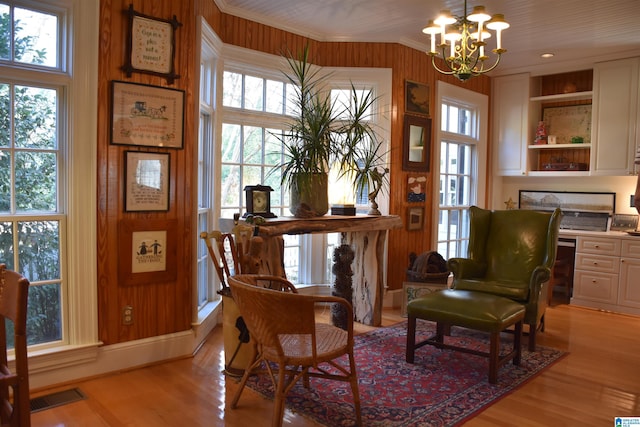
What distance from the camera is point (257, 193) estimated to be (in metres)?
3.57

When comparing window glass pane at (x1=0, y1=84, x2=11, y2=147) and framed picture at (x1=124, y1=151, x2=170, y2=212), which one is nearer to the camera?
window glass pane at (x1=0, y1=84, x2=11, y2=147)

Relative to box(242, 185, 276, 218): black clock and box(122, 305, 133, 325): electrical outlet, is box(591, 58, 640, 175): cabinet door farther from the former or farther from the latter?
box(122, 305, 133, 325): electrical outlet

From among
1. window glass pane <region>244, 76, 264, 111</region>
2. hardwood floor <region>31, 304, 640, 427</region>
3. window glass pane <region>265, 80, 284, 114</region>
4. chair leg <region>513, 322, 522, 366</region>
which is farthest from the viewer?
window glass pane <region>265, 80, 284, 114</region>

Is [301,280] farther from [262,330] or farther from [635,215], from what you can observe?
[635,215]

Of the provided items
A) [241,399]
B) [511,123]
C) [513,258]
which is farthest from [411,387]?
[511,123]

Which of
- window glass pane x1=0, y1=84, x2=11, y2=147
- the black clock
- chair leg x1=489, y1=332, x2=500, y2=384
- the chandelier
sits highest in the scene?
the chandelier

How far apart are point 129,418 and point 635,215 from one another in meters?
5.27

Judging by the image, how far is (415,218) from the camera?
514 centimetres

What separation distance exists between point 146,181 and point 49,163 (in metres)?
0.55

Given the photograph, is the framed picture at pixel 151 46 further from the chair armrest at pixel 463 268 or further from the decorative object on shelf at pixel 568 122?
the decorative object on shelf at pixel 568 122

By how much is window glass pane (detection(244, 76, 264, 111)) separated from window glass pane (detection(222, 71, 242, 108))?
2.5 inches

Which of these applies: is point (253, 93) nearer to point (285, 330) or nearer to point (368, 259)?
point (368, 259)

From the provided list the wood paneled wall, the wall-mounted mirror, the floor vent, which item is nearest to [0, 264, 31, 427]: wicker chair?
the floor vent

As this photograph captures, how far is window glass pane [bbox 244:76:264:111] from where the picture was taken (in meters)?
4.33
